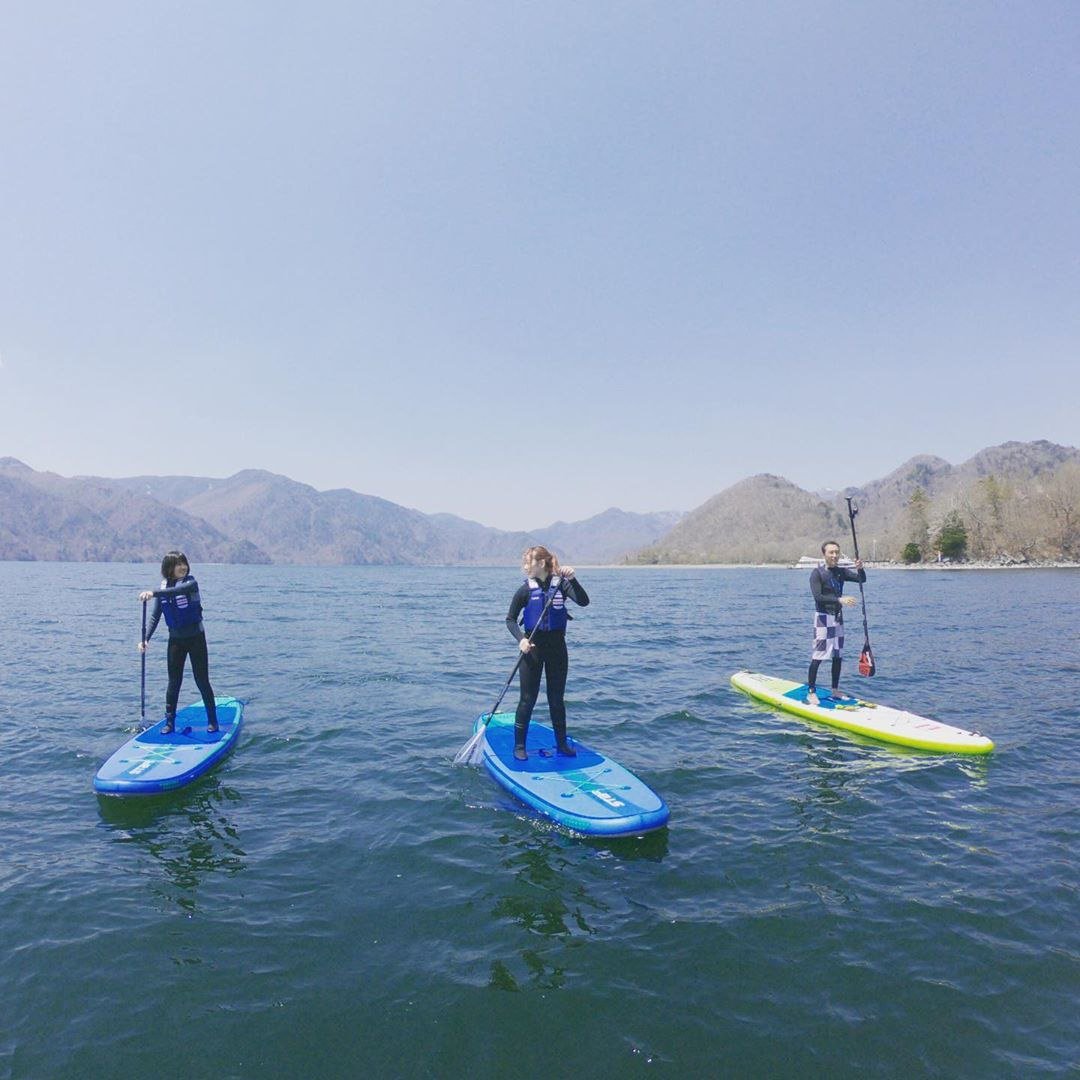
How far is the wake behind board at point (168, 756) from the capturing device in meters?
9.35

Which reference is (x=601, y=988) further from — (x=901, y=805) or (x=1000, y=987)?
(x=901, y=805)

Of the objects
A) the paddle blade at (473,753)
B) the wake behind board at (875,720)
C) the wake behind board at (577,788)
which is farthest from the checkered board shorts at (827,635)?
the paddle blade at (473,753)

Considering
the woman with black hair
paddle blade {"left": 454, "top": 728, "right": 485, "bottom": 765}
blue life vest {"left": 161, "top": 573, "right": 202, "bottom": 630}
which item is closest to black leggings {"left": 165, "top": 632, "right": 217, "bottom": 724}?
the woman with black hair

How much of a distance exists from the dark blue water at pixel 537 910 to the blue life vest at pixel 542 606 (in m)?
2.77

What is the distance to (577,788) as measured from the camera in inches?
348

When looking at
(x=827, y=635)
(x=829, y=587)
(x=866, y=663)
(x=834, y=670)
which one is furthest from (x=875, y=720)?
(x=829, y=587)

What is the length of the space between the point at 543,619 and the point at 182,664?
6902 mm

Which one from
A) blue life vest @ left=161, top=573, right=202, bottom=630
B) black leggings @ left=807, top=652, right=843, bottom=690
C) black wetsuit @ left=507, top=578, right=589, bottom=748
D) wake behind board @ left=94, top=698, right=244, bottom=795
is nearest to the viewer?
wake behind board @ left=94, top=698, right=244, bottom=795

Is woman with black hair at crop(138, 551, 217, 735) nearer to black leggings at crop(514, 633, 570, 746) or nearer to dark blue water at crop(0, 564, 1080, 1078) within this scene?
dark blue water at crop(0, 564, 1080, 1078)

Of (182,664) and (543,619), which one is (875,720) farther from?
(182,664)

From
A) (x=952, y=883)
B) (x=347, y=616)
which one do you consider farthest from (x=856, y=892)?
Answer: (x=347, y=616)

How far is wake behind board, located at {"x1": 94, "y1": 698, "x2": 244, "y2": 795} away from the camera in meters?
9.35

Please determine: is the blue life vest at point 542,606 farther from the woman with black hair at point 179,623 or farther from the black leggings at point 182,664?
the black leggings at point 182,664

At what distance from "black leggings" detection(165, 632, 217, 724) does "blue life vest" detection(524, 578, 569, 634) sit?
6.21 meters
